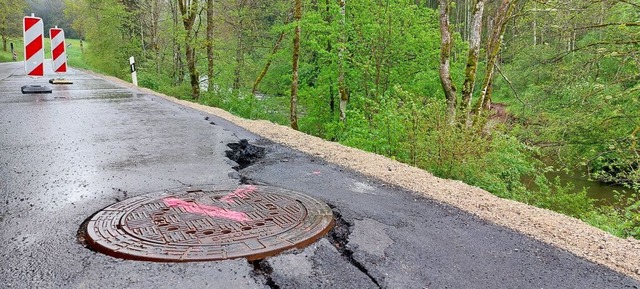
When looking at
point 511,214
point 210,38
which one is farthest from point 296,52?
point 511,214

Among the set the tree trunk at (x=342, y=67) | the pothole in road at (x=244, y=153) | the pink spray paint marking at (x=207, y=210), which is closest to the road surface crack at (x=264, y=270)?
the pink spray paint marking at (x=207, y=210)

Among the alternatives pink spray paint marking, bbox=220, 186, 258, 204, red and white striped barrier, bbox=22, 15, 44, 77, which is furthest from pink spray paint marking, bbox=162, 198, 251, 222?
red and white striped barrier, bbox=22, 15, 44, 77

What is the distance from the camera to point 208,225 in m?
3.05

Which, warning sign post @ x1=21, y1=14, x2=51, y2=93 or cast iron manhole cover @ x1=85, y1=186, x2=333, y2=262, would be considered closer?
cast iron manhole cover @ x1=85, y1=186, x2=333, y2=262

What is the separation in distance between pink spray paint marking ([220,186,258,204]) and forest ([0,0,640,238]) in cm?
356

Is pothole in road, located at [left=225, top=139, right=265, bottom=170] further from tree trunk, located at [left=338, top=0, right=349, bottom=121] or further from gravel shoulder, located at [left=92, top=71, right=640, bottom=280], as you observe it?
tree trunk, located at [left=338, top=0, right=349, bottom=121]

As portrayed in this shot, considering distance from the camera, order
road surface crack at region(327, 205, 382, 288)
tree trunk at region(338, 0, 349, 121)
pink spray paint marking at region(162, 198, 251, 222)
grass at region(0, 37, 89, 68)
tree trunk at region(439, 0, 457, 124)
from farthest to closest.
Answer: grass at region(0, 37, 89, 68)
tree trunk at region(338, 0, 349, 121)
tree trunk at region(439, 0, 457, 124)
pink spray paint marking at region(162, 198, 251, 222)
road surface crack at region(327, 205, 382, 288)

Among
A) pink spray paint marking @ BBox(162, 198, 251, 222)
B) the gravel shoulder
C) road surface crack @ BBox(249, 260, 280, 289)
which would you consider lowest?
the gravel shoulder

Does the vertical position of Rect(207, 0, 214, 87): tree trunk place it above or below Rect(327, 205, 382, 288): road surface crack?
above

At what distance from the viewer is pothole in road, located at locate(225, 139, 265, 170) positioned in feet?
17.2

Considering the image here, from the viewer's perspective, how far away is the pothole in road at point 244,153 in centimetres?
525

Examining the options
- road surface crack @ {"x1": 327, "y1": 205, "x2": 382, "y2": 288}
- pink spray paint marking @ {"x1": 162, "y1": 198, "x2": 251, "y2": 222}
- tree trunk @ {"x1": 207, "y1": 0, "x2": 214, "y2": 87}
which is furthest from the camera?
tree trunk @ {"x1": 207, "y1": 0, "x2": 214, "y2": 87}

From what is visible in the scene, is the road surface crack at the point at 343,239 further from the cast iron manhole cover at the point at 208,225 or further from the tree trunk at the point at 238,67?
the tree trunk at the point at 238,67

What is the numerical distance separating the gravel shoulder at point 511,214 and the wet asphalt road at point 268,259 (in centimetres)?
16
